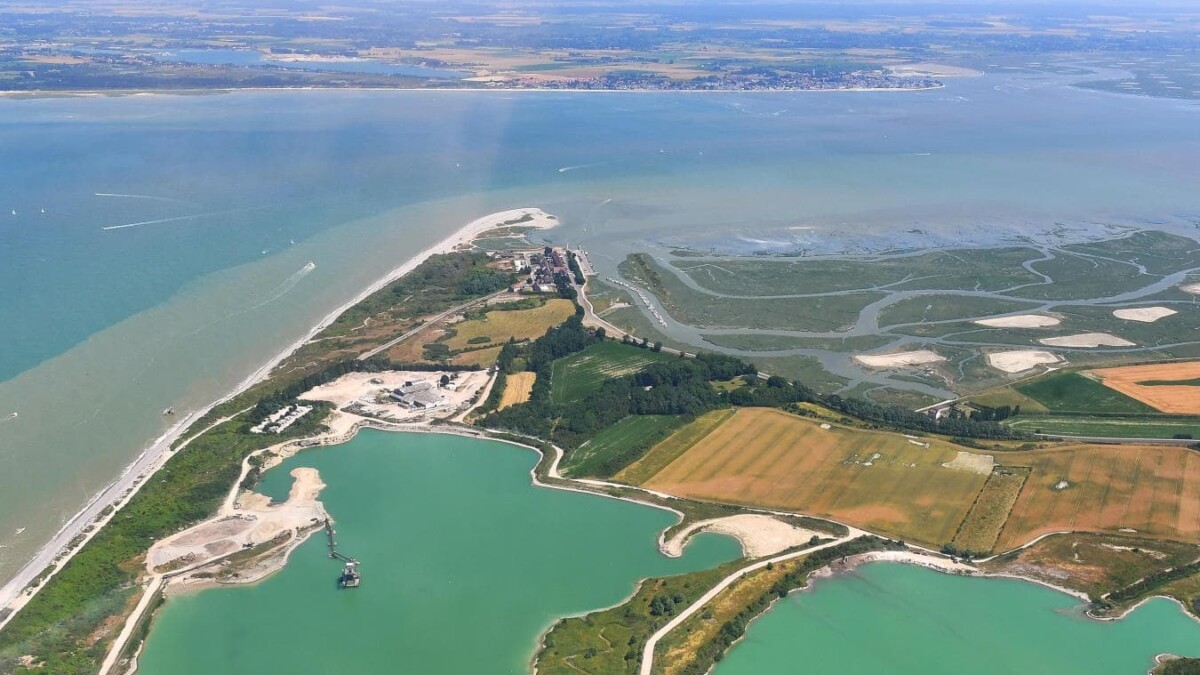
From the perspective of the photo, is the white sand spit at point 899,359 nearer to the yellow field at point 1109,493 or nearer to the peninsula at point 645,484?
the peninsula at point 645,484

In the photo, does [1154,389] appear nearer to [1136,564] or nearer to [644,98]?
[1136,564]

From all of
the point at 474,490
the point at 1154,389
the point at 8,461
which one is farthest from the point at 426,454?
the point at 1154,389

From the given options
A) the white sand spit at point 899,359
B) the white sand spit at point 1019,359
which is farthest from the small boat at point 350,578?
the white sand spit at point 1019,359

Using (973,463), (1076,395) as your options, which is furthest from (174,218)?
(1076,395)

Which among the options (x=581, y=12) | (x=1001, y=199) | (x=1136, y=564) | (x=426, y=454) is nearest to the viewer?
(x=1136, y=564)

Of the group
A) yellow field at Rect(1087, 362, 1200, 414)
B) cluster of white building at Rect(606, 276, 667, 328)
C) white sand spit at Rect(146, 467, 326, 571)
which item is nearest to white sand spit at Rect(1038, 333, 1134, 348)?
yellow field at Rect(1087, 362, 1200, 414)

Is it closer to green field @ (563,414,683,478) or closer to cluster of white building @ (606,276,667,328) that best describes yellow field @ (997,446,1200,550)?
green field @ (563,414,683,478)

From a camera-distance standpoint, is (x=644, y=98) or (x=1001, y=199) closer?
(x=1001, y=199)
